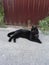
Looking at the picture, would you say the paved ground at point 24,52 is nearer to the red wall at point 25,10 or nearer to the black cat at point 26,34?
the black cat at point 26,34

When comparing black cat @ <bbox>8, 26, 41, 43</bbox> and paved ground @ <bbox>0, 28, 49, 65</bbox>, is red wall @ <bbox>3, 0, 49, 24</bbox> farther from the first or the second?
paved ground @ <bbox>0, 28, 49, 65</bbox>

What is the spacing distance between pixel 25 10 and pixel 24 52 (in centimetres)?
168

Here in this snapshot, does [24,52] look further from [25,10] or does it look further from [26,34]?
[25,10]

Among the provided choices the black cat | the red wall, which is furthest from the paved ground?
the red wall

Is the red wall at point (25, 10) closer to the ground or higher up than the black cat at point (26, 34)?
higher up

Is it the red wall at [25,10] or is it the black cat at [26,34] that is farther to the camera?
the red wall at [25,10]

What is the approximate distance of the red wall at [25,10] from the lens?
582cm

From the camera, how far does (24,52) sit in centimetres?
446

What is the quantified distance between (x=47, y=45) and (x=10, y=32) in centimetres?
100

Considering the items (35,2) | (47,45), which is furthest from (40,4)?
(47,45)

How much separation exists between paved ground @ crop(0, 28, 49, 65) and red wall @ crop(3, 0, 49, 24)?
81 centimetres

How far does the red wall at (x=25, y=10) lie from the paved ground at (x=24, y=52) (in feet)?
2.66

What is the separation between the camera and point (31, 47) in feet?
15.4

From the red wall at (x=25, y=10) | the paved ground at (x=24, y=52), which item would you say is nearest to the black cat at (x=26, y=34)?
the paved ground at (x=24, y=52)
